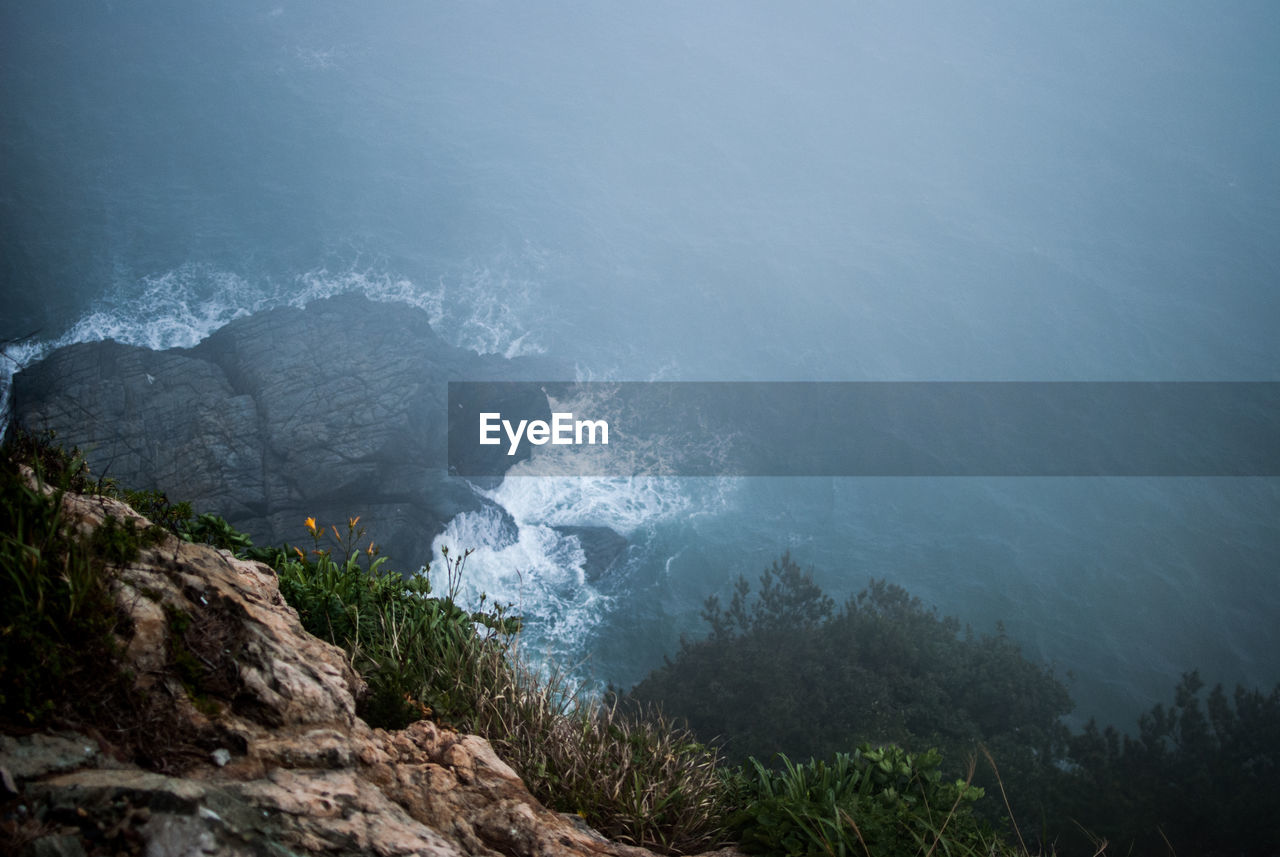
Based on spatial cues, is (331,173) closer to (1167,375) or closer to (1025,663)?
(1025,663)

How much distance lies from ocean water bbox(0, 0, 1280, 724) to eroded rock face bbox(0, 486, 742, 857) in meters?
23.0

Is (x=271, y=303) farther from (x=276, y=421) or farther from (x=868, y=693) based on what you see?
(x=868, y=693)

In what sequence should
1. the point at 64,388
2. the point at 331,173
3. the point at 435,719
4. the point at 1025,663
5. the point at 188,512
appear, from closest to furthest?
1. the point at 435,719
2. the point at 188,512
3. the point at 1025,663
4. the point at 64,388
5. the point at 331,173

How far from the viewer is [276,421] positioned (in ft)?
95.1

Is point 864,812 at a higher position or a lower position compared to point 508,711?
lower

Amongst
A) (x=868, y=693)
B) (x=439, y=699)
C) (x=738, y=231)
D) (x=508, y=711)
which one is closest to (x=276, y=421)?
(x=868, y=693)

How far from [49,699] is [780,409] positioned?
39.8 metres

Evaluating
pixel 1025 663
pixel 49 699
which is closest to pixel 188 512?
pixel 49 699

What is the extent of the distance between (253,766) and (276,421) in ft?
95.1

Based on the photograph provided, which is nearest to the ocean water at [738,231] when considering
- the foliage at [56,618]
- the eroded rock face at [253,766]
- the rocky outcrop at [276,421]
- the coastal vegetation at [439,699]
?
the rocky outcrop at [276,421]

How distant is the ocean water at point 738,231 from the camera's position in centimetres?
3297

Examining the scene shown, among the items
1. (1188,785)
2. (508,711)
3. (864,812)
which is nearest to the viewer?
(864,812)

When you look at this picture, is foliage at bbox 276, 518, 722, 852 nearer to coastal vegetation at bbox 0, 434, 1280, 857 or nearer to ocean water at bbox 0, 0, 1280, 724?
coastal vegetation at bbox 0, 434, 1280, 857

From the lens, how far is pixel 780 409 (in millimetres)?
41125
